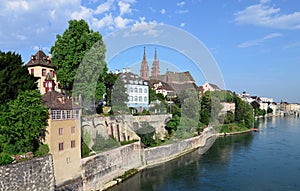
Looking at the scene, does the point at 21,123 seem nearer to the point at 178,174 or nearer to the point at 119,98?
the point at 178,174

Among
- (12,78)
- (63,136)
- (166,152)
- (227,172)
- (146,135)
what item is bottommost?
(227,172)

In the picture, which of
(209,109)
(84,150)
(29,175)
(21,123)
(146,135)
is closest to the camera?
(29,175)

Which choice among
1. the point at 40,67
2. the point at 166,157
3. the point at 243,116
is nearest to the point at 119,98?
the point at 166,157

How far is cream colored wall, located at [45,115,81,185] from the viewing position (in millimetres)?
14680

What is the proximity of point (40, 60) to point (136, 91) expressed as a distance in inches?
473

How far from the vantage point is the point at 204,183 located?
1938 centimetres

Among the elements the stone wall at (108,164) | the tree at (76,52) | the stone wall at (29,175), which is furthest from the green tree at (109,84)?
the stone wall at (29,175)

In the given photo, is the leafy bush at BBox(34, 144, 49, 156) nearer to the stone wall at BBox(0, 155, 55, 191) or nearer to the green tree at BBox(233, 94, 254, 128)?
the stone wall at BBox(0, 155, 55, 191)

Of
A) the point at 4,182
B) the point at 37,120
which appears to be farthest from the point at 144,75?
the point at 4,182

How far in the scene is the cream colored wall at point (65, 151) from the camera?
48.2 feet

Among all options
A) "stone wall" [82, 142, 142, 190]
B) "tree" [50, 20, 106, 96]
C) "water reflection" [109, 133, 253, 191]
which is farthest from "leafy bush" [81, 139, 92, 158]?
"tree" [50, 20, 106, 96]

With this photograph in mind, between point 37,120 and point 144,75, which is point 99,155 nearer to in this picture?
point 37,120

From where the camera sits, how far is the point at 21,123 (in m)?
13.4

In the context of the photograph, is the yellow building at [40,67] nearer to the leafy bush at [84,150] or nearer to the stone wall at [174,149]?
the leafy bush at [84,150]
